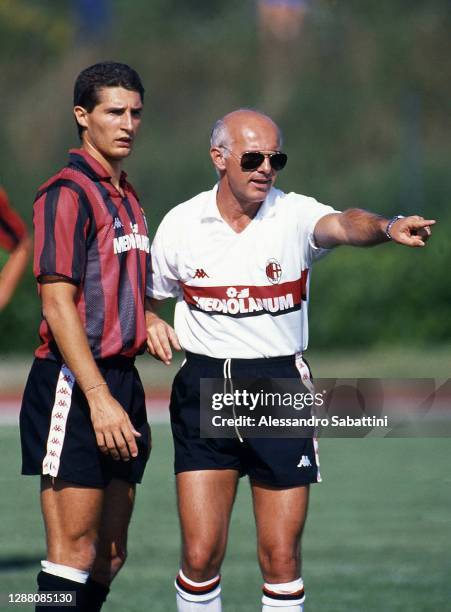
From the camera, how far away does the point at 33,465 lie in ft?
16.1

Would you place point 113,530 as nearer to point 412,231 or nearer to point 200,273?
point 200,273

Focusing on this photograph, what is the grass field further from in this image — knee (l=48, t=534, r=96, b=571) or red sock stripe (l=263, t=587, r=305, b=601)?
knee (l=48, t=534, r=96, b=571)

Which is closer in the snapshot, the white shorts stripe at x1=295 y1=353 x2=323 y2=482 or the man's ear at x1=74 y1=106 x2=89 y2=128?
the man's ear at x1=74 y1=106 x2=89 y2=128

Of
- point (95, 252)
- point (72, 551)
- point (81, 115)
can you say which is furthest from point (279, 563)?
point (81, 115)

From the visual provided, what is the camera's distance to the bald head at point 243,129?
5160 mm

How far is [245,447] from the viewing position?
5.20 meters

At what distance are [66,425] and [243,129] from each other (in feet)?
4.63

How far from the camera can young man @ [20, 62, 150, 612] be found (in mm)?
4754

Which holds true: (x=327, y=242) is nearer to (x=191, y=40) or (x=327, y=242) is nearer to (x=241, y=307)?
(x=241, y=307)

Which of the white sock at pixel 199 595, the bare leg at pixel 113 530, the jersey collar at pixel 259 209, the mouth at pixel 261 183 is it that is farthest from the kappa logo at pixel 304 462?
the mouth at pixel 261 183

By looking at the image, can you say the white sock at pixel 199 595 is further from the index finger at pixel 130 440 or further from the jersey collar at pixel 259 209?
the jersey collar at pixel 259 209

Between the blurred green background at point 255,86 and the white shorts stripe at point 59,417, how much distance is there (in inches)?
861

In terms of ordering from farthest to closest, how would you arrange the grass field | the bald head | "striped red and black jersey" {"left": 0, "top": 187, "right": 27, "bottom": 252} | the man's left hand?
the grass field, "striped red and black jersey" {"left": 0, "top": 187, "right": 27, "bottom": 252}, the bald head, the man's left hand

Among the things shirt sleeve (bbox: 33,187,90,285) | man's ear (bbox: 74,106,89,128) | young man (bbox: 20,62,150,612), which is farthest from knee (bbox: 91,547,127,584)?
man's ear (bbox: 74,106,89,128)
